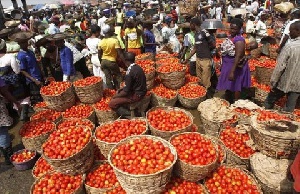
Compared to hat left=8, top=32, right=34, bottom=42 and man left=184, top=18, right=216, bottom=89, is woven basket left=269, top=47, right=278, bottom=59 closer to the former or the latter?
man left=184, top=18, right=216, bottom=89

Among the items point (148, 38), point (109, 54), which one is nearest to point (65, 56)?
point (109, 54)

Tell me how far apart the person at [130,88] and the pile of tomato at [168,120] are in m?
1.02

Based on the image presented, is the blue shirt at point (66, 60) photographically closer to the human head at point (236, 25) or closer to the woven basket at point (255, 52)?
the human head at point (236, 25)

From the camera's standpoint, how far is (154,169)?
3689 mm

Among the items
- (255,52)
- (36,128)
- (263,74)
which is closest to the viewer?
(36,128)

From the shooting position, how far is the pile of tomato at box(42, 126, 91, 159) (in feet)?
14.0

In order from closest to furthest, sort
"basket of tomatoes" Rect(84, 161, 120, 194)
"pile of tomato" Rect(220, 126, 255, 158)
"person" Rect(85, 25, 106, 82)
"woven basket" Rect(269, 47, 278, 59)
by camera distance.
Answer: "basket of tomatoes" Rect(84, 161, 120, 194), "pile of tomato" Rect(220, 126, 255, 158), "person" Rect(85, 25, 106, 82), "woven basket" Rect(269, 47, 278, 59)

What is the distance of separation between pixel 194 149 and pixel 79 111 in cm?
388

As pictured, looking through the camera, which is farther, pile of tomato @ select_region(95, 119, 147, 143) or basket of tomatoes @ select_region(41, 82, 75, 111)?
basket of tomatoes @ select_region(41, 82, 75, 111)

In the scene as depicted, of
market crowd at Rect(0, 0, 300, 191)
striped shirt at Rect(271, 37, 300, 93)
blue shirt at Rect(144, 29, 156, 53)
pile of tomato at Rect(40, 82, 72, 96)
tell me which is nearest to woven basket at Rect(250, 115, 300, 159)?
striped shirt at Rect(271, 37, 300, 93)

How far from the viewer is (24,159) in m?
5.85

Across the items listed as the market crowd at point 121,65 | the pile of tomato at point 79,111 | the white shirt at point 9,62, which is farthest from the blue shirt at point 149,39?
the white shirt at point 9,62

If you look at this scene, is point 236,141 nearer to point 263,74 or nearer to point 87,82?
point 263,74

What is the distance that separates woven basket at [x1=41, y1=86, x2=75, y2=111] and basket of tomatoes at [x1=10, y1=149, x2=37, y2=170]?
1.39 metres
